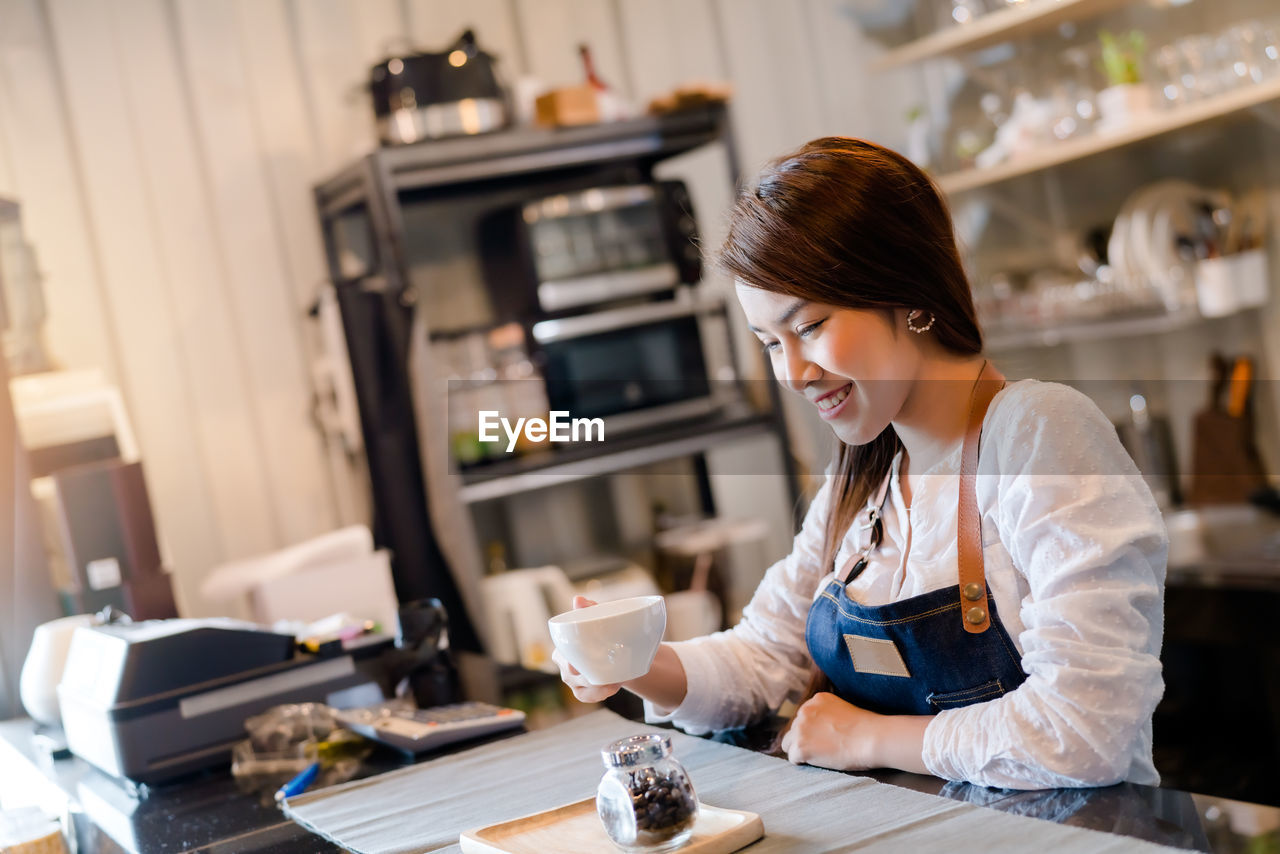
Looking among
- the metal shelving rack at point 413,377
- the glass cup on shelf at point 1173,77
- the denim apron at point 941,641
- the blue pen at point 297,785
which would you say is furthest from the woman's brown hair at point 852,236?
the glass cup on shelf at point 1173,77

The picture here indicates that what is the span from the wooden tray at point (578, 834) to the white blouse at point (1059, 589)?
216mm

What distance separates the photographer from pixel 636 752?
3.21 ft

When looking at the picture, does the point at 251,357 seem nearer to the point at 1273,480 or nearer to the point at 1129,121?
the point at 1129,121

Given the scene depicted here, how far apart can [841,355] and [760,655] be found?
41 cm

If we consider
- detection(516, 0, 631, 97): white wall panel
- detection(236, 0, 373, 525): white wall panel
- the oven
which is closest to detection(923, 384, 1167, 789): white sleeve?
the oven

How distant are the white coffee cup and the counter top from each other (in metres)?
0.26

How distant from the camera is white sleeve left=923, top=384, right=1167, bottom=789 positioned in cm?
103

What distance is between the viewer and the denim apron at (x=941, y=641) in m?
1.18

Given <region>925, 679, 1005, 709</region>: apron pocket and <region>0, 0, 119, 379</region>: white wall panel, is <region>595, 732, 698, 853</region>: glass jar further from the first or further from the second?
<region>0, 0, 119, 379</region>: white wall panel

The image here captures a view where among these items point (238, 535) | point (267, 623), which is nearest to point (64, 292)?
point (238, 535)

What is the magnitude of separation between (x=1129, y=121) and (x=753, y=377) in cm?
111

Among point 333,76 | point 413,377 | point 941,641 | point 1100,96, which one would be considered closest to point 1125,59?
point 1100,96

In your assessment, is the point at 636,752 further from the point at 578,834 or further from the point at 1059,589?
the point at 1059,589

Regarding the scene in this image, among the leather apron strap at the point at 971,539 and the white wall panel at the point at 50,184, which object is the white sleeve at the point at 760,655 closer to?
the leather apron strap at the point at 971,539
